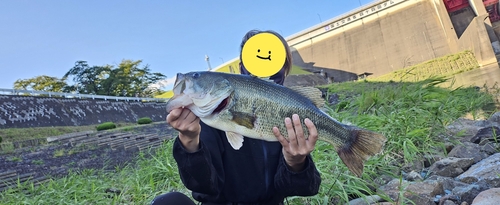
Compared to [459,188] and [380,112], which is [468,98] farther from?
[459,188]

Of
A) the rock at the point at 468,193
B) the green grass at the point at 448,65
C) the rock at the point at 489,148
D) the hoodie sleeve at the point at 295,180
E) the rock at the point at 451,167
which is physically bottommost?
the green grass at the point at 448,65

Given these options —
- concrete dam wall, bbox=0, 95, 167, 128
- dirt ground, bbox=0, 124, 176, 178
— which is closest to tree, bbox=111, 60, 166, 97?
concrete dam wall, bbox=0, 95, 167, 128

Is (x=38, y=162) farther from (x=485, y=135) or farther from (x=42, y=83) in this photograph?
(x=42, y=83)

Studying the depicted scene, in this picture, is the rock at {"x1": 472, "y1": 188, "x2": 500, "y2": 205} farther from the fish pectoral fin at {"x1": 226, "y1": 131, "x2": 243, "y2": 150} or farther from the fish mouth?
the fish mouth

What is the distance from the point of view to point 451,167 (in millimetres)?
3268

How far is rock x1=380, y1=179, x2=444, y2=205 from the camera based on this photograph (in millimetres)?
2527

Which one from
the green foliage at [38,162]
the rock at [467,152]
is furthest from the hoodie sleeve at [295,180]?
the green foliage at [38,162]

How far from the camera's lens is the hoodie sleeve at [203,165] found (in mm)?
1667

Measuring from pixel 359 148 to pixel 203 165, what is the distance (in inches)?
28.9

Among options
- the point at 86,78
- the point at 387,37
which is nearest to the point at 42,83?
the point at 86,78

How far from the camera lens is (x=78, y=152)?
9.25 metres

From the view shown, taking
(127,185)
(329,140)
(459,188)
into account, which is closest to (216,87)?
(329,140)

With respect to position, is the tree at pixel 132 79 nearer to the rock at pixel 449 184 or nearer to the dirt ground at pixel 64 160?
the dirt ground at pixel 64 160

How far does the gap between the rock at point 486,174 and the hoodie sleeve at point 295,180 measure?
1.72 m
